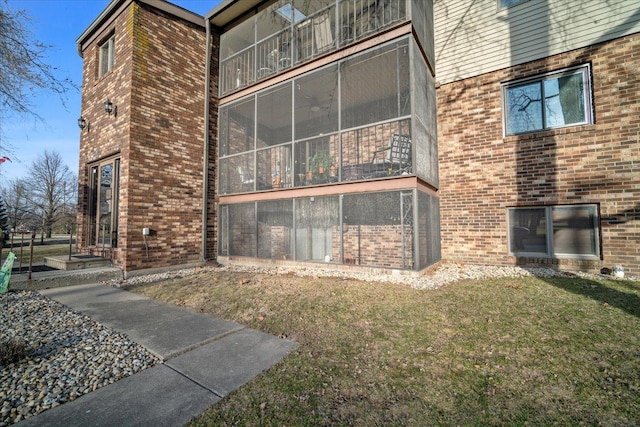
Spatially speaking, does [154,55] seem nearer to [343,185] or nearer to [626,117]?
[343,185]

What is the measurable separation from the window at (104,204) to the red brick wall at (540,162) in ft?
29.0

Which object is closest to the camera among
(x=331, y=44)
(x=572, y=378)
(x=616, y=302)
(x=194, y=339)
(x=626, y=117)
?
(x=572, y=378)

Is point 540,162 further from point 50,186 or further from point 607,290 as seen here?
point 50,186

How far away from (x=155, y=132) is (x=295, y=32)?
15.3ft

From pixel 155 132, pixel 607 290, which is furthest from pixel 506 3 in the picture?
pixel 155 132

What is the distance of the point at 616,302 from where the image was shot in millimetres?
3809

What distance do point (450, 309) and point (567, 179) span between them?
4568 mm

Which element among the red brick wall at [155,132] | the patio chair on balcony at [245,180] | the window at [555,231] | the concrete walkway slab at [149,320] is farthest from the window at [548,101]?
the red brick wall at [155,132]

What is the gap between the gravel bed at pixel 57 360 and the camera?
2.14 metres

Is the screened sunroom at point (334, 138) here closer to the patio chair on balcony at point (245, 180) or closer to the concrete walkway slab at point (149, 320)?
the patio chair on balcony at point (245, 180)

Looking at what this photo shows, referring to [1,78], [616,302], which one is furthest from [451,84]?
[1,78]

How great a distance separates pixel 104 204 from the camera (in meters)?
8.23

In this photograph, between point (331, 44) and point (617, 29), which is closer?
point (617, 29)

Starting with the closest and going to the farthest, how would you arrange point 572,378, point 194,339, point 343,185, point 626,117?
point 572,378 → point 194,339 → point 626,117 → point 343,185
